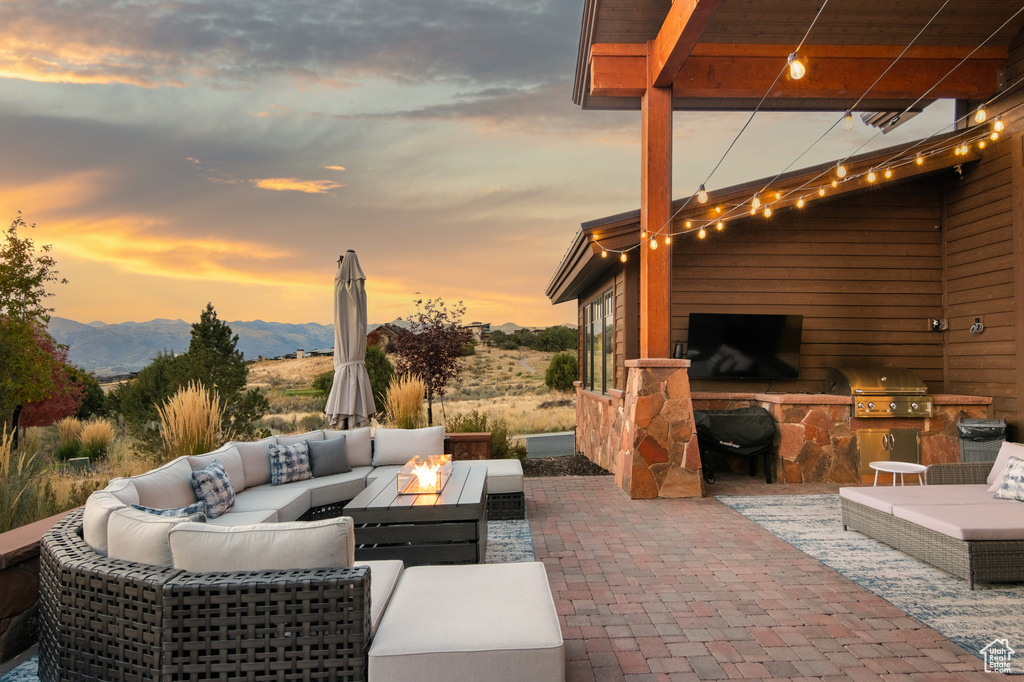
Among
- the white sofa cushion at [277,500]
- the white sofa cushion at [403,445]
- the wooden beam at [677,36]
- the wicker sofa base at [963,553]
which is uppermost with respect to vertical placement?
the wooden beam at [677,36]

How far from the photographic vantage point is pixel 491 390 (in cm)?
2277

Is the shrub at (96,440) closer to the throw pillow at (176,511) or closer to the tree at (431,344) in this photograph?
the tree at (431,344)

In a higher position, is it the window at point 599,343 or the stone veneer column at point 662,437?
the window at point 599,343

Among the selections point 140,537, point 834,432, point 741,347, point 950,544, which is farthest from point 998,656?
point 741,347

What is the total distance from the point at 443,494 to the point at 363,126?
30.4ft

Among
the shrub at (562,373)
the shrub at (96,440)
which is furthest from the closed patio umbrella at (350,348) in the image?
the shrub at (562,373)

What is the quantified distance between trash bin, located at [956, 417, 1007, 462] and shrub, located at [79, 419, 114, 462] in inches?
480

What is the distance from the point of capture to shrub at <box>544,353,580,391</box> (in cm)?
2078

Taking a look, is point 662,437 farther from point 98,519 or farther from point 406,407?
point 98,519

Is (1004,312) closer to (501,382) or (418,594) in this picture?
(418,594)

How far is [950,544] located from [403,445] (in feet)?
13.5

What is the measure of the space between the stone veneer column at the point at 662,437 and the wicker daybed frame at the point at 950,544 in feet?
4.91

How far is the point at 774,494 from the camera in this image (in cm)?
571

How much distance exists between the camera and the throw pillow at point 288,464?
4590 millimetres
